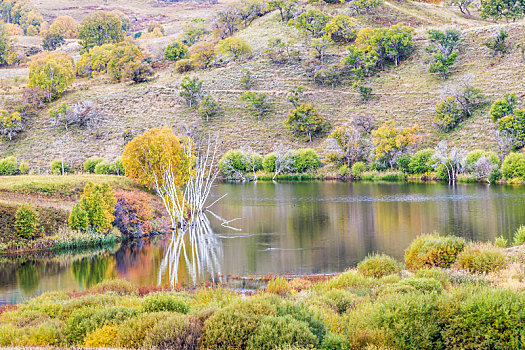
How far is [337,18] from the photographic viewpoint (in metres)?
101

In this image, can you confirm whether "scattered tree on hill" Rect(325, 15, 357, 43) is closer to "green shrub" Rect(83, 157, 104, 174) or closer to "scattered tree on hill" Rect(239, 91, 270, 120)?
"scattered tree on hill" Rect(239, 91, 270, 120)

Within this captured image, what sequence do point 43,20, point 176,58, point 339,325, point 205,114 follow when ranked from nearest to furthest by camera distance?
point 339,325 < point 205,114 < point 176,58 < point 43,20

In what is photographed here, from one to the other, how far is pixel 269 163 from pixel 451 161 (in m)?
24.1

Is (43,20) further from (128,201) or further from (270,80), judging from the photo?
(128,201)

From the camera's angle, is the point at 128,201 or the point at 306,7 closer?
the point at 128,201

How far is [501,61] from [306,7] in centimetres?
5185

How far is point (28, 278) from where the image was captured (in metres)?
21.3

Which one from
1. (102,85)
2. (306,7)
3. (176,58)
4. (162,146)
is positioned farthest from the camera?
(306,7)

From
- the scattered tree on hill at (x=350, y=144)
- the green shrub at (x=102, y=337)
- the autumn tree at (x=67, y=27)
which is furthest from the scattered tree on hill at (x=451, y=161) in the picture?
the autumn tree at (x=67, y=27)

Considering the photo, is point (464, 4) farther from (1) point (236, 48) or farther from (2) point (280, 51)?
(1) point (236, 48)

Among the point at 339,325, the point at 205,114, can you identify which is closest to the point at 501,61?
the point at 205,114

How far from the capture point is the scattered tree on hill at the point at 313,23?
10369cm

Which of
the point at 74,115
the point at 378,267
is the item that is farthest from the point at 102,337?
the point at 74,115

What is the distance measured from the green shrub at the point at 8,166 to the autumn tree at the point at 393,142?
48968mm
